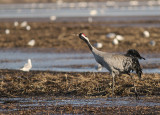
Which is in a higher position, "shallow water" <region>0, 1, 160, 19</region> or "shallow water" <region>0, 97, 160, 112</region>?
"shallow water" <region>0, 1, 160, 19</region>

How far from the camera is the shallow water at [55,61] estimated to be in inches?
612

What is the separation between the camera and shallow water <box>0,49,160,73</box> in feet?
51.0

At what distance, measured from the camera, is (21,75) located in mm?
13047

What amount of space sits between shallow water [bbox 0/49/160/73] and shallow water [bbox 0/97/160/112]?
454 cm

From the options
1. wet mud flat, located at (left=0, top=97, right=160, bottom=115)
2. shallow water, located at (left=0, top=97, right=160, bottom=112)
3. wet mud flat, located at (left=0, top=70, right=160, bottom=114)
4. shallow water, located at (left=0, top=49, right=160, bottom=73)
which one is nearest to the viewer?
wet mud flat, located at (left=0, top=97, right=160, bottom=115)

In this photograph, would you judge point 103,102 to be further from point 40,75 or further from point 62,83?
point 40,75

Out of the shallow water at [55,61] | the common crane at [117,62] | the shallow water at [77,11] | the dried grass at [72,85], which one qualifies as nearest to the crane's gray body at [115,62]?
the common crane at [117,62]

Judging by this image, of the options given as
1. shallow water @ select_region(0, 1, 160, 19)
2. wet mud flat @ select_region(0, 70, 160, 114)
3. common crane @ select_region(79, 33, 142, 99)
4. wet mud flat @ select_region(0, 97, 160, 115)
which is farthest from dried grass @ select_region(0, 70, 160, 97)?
shallow water @ select_region(0, 1, 160, 19)

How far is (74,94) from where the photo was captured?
10758 mm

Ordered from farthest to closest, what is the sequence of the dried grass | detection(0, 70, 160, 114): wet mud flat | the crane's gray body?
the dried grass
the crane's gray body
detection(0, 70, 160, 114): wet mud flat

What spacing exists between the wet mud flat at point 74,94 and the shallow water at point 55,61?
7.70 feet

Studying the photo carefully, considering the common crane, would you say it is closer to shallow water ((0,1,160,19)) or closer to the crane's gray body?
the crane's gray body

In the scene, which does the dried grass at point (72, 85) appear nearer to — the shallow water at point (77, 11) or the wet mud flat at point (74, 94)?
the wet mud flat at point (74, 94)

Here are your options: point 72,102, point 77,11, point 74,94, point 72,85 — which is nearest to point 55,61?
point 72,85
